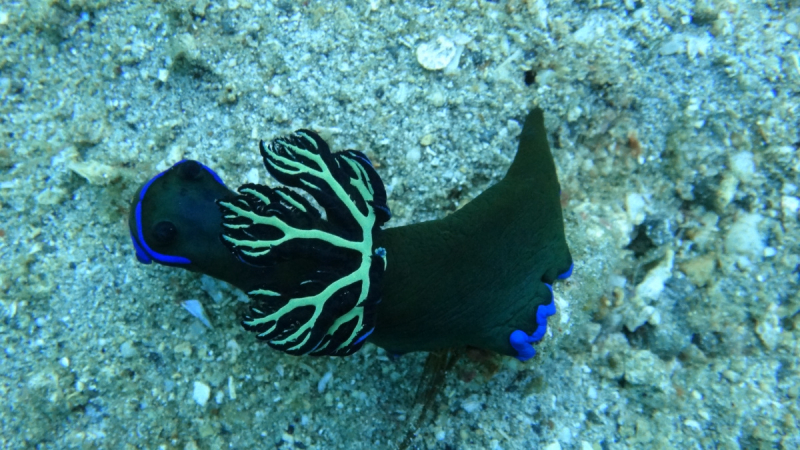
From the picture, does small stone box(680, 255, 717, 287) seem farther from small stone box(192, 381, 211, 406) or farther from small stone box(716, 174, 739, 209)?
small stone box(192, 381, 211, 406)

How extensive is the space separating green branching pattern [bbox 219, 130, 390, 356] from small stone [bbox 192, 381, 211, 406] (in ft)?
3.40

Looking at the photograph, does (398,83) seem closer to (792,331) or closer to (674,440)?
(674,440)

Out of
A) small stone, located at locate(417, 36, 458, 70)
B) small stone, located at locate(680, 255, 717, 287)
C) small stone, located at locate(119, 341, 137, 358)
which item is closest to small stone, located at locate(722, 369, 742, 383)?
small stone, located at locate(680, 255, 717, 287)

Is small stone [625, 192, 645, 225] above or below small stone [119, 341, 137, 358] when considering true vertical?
above

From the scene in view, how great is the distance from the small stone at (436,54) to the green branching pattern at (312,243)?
4.02 feet

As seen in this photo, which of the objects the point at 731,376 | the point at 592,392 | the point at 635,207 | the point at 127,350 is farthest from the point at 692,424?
the point at 127,350

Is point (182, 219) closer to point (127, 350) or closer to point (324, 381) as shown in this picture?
point (127, 350)

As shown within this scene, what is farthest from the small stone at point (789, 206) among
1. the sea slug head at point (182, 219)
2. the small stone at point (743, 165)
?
the sea slug head at point (182, 219)

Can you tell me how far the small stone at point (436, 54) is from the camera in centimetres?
319

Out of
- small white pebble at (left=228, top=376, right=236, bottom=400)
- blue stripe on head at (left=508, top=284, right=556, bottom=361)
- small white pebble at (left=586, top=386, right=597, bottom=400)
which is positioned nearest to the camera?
blue stripe on head at (left=508, top=284, right=556, bottom=361)

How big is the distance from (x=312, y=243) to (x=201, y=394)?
1.49m

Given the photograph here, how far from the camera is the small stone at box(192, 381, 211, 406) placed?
2.91 m

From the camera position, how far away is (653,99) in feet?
11.2

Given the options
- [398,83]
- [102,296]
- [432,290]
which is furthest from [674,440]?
[102,296]
